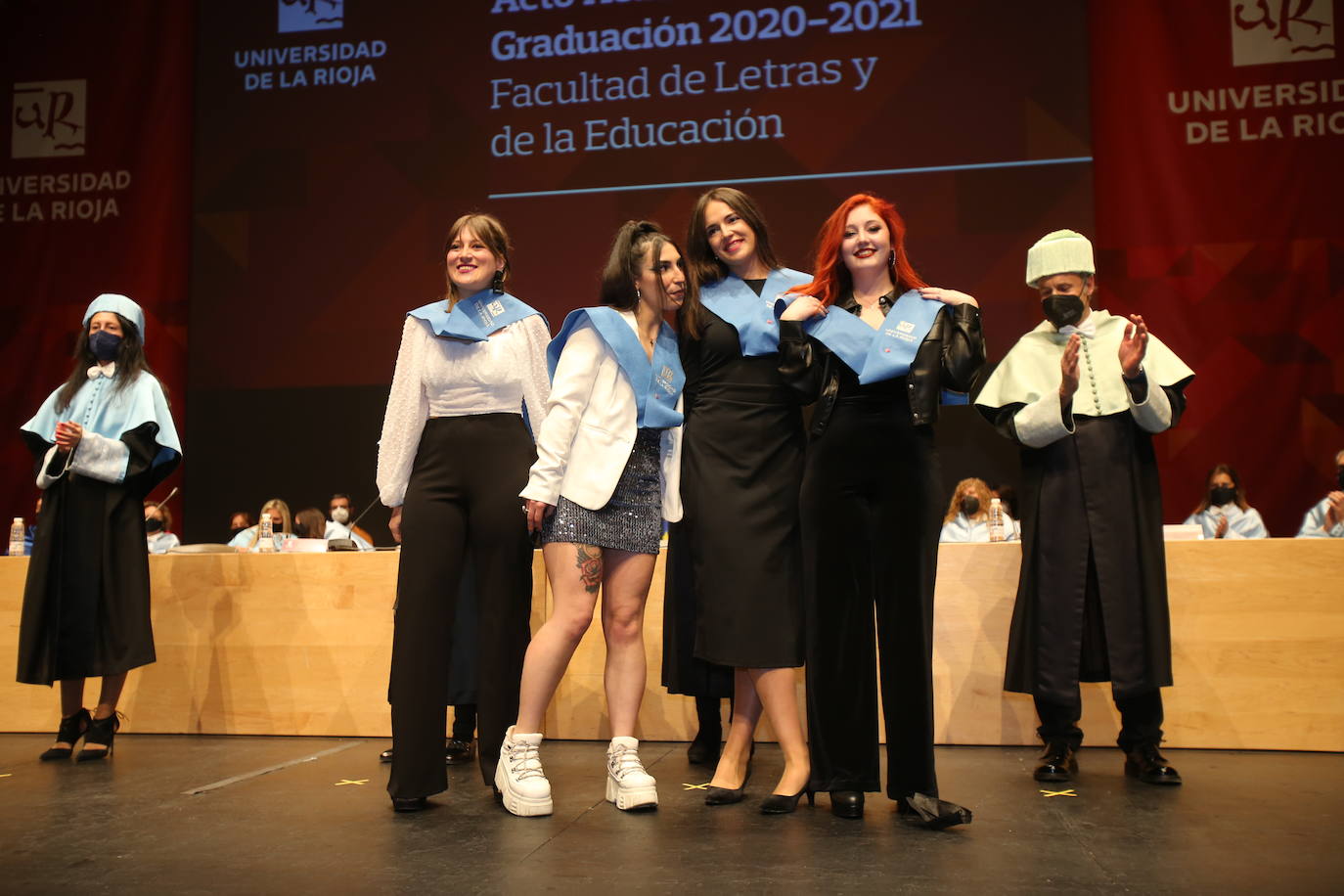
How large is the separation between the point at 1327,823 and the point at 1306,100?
5.01m

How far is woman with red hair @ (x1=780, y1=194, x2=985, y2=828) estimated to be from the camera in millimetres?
2549

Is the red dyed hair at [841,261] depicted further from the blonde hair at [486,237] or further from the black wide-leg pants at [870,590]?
the blonde hair at [486,237]

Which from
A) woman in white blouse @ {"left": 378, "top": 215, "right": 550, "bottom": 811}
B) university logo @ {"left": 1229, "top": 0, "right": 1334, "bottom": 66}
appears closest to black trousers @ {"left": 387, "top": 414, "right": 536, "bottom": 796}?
woman in white blouse @ {"left": 378, "top": 215, "right": 550, "bottom": 811}

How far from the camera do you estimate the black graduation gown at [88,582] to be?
370 centimetres

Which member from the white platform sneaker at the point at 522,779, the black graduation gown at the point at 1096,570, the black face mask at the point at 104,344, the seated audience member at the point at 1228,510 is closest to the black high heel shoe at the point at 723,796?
the white platform sneaker at the point at 522,779

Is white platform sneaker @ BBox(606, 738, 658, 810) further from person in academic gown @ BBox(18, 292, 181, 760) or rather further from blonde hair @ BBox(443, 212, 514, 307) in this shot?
person in academic gown @ BBox(18, 292, 181, 760)

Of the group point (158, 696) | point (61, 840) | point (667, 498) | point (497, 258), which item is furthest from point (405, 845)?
point (158, 696)

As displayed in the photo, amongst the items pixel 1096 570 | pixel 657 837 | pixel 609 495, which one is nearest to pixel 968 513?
pixel 1096 570

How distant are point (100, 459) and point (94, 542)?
29 centimetres

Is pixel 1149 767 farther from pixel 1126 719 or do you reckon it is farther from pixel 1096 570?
pixel 1096 570

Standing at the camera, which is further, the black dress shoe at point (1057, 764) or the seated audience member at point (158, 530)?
the seated audience member at point (158, 530)

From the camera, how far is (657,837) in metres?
2.40

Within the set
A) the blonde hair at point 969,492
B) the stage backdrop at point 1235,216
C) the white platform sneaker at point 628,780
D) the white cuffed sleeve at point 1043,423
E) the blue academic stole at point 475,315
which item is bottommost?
the white platform sneaker at point 628,780

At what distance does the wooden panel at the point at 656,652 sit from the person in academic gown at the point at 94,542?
1.54ft
